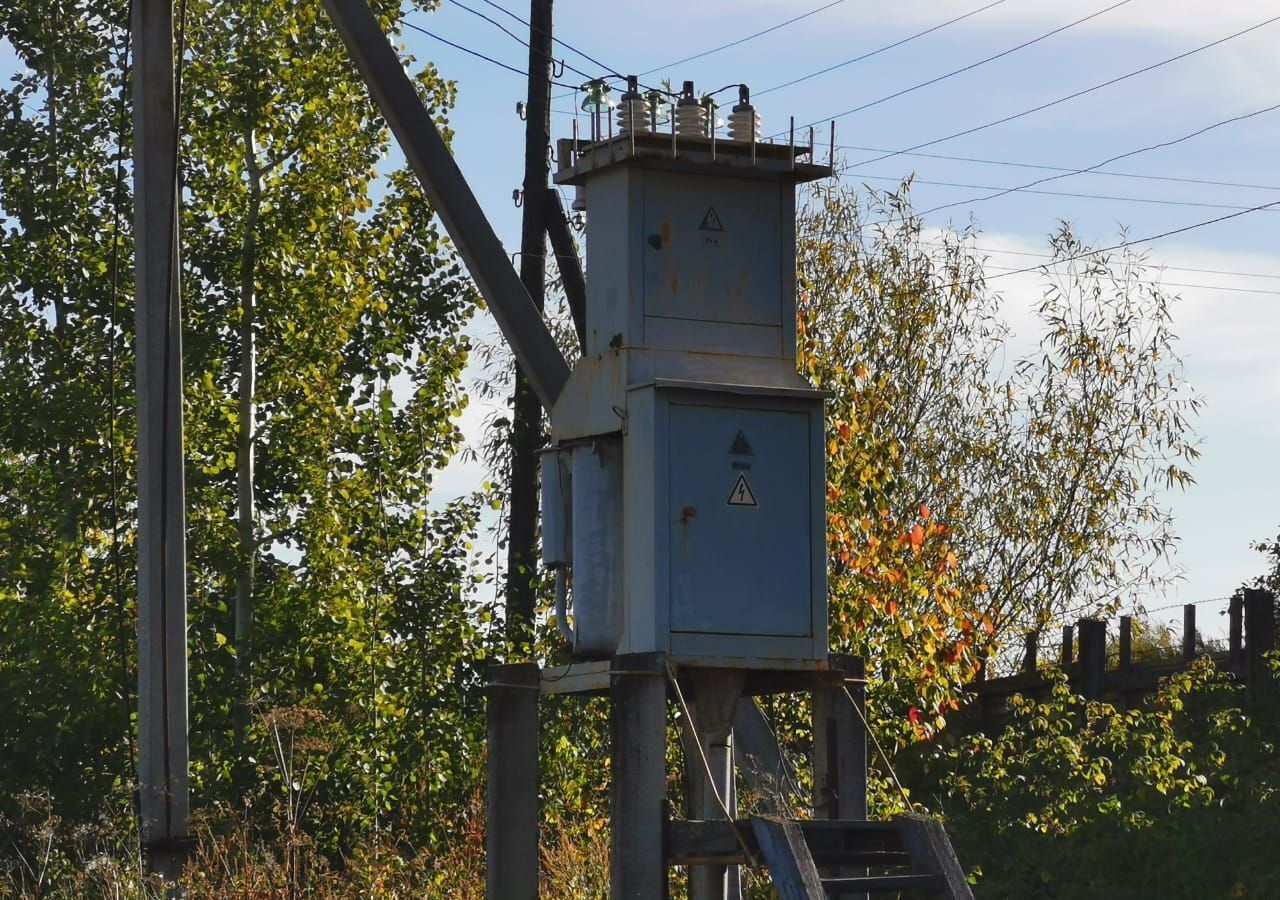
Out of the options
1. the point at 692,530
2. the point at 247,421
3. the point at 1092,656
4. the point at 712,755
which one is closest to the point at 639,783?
the point at 712,755

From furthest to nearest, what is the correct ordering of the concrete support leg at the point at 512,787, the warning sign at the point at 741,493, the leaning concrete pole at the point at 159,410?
→ the leaning concrete pole at the point at 159,410
the concrete support leg at the point at 512,787
the warning sign at the point at 741,493

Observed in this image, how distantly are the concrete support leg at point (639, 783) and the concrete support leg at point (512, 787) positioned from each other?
1119mm

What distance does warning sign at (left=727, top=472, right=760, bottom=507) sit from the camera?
28.3 ft

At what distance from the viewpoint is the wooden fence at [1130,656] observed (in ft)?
71.1

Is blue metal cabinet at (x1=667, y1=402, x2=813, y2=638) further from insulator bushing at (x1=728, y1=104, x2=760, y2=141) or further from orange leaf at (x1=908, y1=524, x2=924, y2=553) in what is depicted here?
orange leaf at (x1=908, y1=524, x2=924, y2=553)

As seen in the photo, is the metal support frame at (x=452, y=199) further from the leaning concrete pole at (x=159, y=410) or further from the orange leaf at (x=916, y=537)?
the orange leaf at (x=916, y=537)

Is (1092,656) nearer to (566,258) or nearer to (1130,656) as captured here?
(1130,656)

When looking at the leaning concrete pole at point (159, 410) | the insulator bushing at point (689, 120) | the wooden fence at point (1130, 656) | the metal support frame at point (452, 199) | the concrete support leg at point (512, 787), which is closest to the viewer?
the insulator bushing at point (689, 120)

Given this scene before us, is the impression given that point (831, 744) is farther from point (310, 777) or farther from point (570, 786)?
point (310, 777)

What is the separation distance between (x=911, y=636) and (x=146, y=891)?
18.4ft

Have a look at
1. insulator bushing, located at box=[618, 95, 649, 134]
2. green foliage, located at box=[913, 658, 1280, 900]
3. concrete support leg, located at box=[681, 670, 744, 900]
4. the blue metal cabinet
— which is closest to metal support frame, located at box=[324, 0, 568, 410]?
insulator bushing, located at box=[618, 95, 649, 134]

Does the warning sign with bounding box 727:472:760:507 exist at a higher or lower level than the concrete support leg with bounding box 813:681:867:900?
higher

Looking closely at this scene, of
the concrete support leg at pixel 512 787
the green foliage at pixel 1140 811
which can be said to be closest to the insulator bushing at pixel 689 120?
the concrete support leg at pixel 512 787

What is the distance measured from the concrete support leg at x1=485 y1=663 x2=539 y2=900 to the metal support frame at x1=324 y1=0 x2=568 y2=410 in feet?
5.56
